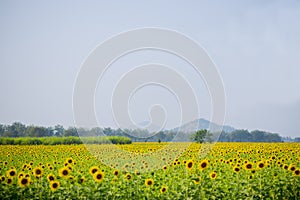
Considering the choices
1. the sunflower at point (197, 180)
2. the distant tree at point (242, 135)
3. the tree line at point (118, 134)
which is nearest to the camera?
the sunflower at point (197, 180)

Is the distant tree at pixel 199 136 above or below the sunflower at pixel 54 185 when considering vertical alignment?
above

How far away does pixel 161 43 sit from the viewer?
12.6m

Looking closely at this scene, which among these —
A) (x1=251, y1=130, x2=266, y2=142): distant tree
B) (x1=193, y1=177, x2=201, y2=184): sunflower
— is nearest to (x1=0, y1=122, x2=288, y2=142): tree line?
(x1=251, y1=130, x2=266, y2=142): distant tree

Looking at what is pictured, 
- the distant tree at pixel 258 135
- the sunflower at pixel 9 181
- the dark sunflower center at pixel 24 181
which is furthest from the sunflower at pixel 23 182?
the distant tree at pixel 258 135

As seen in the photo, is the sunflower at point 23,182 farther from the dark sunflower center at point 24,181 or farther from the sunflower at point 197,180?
the sunflower at point 197,180

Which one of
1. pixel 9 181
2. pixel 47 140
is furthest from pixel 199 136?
pixel 9 181

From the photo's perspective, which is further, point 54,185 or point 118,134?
point 118,134

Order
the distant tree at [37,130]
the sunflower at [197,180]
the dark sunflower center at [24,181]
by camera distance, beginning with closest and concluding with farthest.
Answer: the dark sunflower center at [24,181], the sunflower at [197,180], the distant tree at [37,130]

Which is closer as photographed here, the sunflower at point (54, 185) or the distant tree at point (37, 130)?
the sunflower at point (54, 185)

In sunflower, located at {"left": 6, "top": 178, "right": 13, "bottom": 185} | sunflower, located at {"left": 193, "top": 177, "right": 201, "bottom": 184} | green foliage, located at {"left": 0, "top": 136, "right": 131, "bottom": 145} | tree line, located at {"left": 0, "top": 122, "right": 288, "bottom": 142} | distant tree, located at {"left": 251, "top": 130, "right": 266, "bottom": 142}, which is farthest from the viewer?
distant tree, located at {"left": 251, "top": 130, "right": 266, "bottom": 142}

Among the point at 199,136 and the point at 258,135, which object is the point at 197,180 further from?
the point at 258,135

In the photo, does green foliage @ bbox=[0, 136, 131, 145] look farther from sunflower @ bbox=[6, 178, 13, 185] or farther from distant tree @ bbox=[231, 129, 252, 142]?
distant tree @ bbox=[231, 129, 252, 142]

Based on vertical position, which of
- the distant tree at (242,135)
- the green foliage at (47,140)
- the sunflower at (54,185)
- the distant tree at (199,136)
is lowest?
the sunflower at (54,185)

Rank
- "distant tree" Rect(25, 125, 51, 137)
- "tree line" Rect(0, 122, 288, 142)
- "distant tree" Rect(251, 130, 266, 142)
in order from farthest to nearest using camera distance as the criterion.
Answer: "distant tree" Rect(251, 130, 266, 142)
"distant tree" Rect(25, 125, 51, 137)
"tree line" Rect(0, 122, 288, 142)
